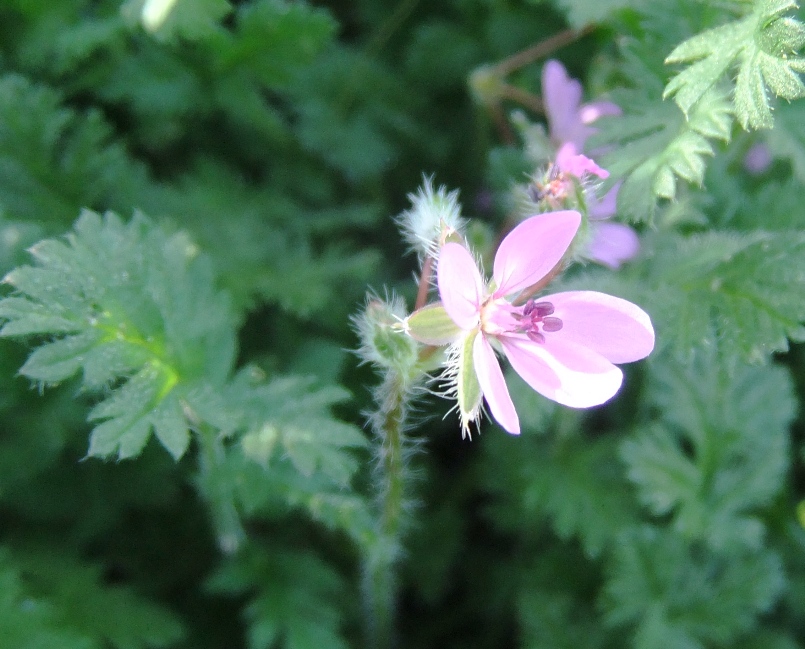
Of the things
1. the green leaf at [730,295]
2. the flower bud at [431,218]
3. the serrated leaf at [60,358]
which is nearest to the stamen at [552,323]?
the flower bud at [431,218]

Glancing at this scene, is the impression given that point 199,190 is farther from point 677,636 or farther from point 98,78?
point 677,636

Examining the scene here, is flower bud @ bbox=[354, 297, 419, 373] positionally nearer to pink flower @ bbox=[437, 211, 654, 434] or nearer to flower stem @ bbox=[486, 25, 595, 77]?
pink flower @ bbox=[437, 211, 654, 434]

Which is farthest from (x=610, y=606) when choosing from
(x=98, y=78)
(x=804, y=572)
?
(x=98, y=78)

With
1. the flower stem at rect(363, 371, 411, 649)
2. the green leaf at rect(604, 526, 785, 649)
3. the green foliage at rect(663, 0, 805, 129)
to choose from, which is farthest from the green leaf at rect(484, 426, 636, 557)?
the green foliage at rect(663, 0, 805, 129)

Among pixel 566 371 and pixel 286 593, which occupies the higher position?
pixel 566 371

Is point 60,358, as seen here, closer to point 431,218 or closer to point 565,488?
point 431,218

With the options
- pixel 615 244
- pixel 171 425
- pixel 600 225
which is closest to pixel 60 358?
pixel 171 425

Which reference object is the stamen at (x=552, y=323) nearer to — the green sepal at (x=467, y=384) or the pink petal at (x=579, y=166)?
the green sepal at (x=467, y=384)
